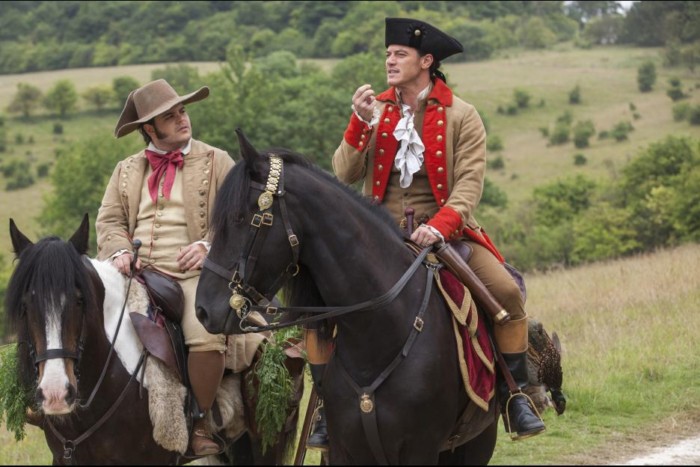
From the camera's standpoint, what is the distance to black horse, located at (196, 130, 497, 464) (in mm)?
5223

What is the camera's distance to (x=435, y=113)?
6.55m

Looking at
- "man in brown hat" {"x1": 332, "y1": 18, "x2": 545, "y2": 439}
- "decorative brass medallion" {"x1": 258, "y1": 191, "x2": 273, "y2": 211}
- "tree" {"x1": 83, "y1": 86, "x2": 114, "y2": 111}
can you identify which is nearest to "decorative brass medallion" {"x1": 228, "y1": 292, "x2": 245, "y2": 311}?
"decorative brass medallion" {"x1": 258, "y1": 191, "x2": 273, "y2": 211}

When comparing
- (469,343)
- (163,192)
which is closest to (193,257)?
(163,192)

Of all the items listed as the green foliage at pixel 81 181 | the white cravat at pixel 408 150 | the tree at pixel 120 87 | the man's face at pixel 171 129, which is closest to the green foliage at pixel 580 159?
the green foliage at pixel 81 181

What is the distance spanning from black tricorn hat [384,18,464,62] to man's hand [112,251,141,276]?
2318 mm

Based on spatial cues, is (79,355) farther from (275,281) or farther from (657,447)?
(657,447)

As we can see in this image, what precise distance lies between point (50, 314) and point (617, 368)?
7164mm

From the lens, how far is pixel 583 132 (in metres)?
74.2

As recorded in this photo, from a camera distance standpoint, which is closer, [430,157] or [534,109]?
[430,157]

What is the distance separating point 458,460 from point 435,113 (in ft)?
7.78

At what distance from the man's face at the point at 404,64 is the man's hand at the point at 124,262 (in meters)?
2.19

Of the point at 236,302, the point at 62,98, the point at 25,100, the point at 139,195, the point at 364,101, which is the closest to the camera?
the point at 236,302

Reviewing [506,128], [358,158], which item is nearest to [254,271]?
[358,158]

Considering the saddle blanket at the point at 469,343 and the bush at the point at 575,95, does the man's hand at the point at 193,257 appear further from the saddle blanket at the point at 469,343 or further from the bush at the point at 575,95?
the bush at the point at 575,95
